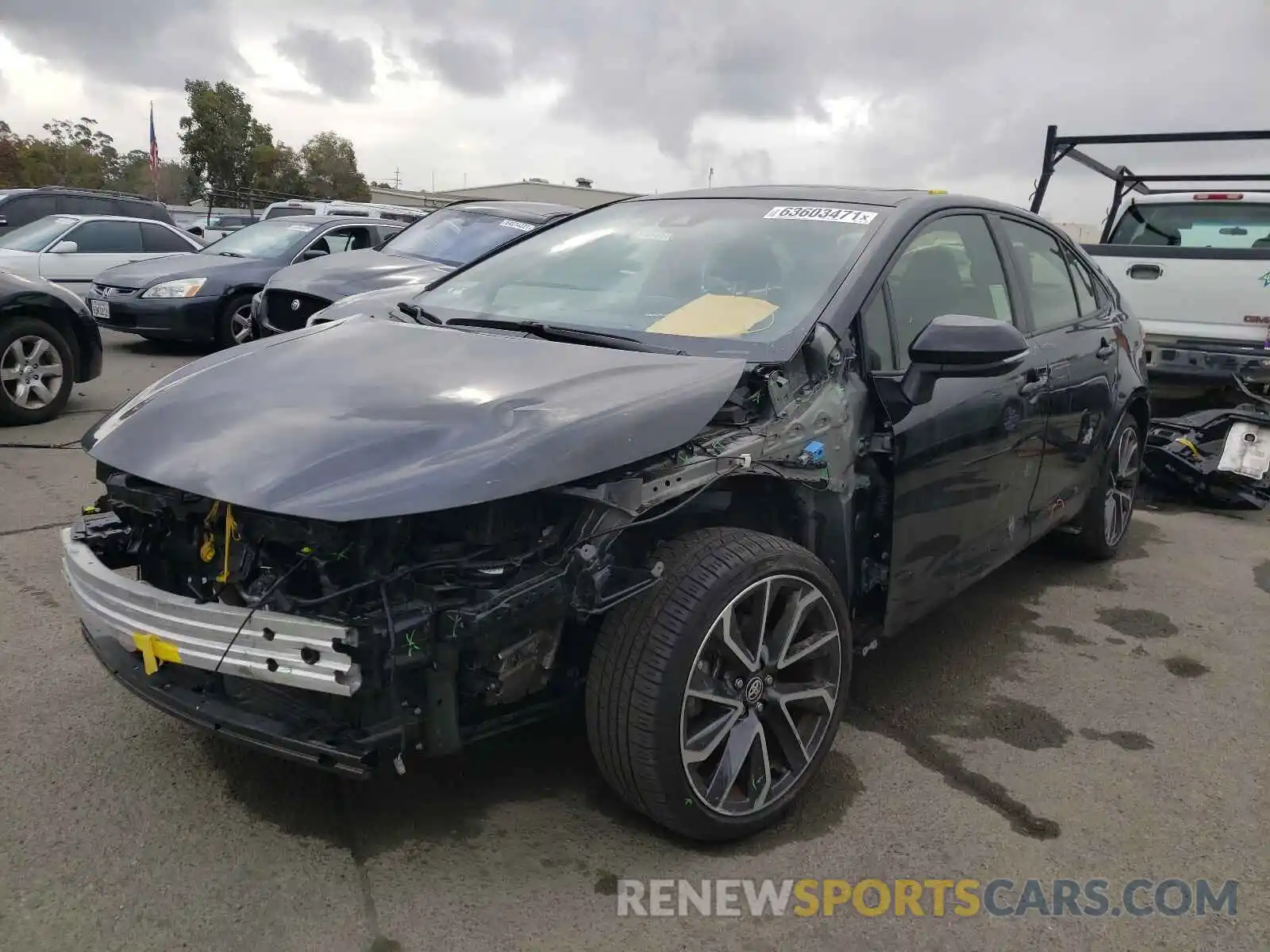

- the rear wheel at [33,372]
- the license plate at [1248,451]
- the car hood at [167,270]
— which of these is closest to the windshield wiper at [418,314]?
the rear wheel at [33,372]

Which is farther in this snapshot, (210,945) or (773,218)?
(773,218)

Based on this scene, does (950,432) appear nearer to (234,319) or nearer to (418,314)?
(418,314)

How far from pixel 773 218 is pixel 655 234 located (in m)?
0.43

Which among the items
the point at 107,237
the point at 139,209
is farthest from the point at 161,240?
the point at 139,209

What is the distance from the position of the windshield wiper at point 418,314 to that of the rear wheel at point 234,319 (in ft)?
22.6

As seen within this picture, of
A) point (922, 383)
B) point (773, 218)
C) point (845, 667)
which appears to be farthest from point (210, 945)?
point (773, 218)

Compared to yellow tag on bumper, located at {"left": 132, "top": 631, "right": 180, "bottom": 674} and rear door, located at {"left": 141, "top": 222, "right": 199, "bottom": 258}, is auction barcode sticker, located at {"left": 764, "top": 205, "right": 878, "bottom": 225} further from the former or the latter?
rear door, located at {"left": 141, "top": 222, "right": 199, "bottom": 258}

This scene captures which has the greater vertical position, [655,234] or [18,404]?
[655,234]

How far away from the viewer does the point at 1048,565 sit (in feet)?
16.8

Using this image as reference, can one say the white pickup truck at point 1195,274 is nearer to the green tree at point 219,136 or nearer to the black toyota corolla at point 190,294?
the black toyota corolla at point 190,294

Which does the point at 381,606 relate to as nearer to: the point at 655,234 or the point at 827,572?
the point at 827,572

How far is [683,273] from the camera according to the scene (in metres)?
3.34

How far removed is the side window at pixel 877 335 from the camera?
3053 millimetres

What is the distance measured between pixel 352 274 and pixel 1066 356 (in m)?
5.82
